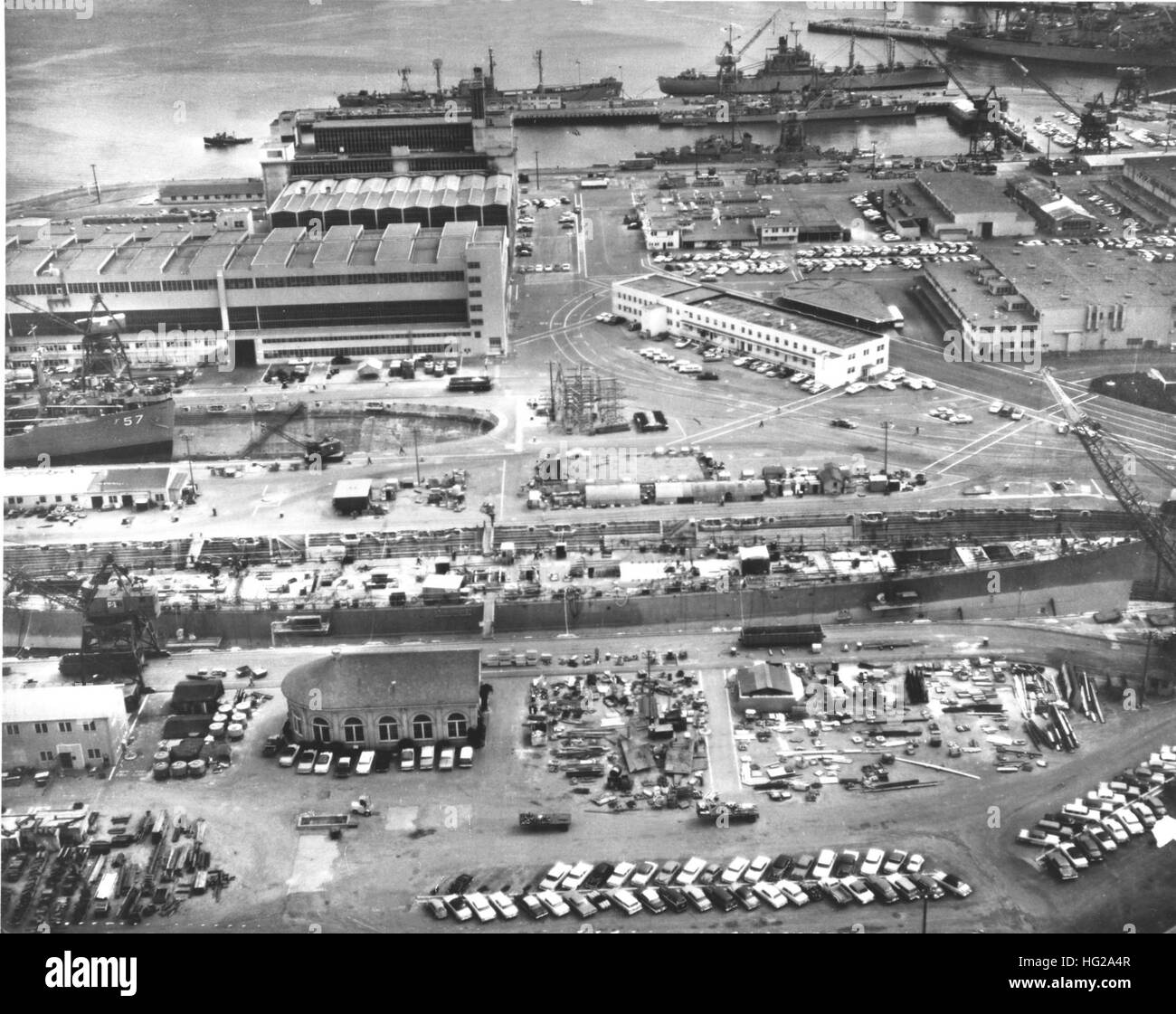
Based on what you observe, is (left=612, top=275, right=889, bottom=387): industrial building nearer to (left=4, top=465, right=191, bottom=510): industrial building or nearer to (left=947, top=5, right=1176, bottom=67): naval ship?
(left=4, top=465, right=191, bottom=510): industrial building

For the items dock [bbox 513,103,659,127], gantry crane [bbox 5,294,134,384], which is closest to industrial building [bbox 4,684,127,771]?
→ gantry crane [bbox 5,294,134,384]

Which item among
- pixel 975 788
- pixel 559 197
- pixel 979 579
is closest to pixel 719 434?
pixel 979 579

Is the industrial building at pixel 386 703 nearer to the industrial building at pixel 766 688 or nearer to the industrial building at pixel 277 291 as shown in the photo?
the industrial building at pixel 766 688

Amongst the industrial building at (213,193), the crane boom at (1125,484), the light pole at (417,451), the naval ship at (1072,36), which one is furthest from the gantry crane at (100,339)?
the naval ship at (1072,36)

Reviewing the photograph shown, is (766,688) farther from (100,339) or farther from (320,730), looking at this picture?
(100,339)

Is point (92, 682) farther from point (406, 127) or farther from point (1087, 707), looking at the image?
point (406, 127)
